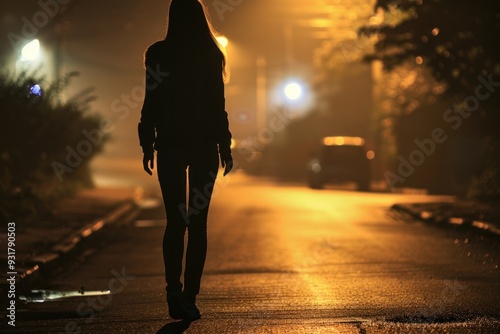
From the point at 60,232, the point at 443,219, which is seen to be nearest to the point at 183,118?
the point at 60,232

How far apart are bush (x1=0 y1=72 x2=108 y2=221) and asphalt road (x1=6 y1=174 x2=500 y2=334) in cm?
164

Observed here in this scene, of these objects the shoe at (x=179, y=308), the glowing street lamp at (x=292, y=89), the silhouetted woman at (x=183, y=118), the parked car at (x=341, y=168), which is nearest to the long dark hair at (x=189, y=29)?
the silhouetted woman at (x=183, y=118)

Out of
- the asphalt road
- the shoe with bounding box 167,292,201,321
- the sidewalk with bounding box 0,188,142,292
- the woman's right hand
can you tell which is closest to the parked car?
the sidewalk with bounding box 0,188,142,292

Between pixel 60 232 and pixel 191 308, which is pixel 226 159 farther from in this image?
pixel 60 232

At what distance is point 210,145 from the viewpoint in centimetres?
674

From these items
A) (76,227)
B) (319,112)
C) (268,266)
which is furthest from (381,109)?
(268,266)

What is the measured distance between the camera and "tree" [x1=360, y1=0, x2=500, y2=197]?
18.9m

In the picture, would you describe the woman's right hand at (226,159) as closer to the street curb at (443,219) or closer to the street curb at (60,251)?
the street curb at (60,251)

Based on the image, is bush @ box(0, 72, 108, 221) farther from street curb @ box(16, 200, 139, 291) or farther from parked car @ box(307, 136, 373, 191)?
parked car @ box(307, 136, 373, 191)

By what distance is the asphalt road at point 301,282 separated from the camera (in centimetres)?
661

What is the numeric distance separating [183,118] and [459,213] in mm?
11779

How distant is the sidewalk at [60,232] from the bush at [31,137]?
0.52 metres

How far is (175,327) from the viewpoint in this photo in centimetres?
642

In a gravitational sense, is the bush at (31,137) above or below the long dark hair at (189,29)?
below
